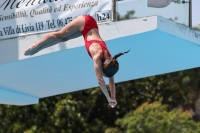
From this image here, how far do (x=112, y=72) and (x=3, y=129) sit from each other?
12.0 meters

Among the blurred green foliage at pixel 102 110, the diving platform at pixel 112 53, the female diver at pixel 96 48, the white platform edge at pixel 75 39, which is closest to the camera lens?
the female diver at pixel 96 48

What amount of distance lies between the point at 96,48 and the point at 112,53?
333 cm

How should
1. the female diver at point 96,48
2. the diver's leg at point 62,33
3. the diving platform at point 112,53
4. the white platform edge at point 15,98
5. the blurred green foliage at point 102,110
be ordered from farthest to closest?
1. the blurred green foliage at point 102,110
2. the white platform edge at point 15,98
3. the diving platform at point 112,53
4. the diver's leg at point 62,33
5. the female diver at point 96,48

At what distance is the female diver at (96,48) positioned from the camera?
279 inches

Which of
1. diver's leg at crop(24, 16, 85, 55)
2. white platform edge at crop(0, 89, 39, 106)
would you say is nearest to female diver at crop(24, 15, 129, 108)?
diver's leg at crop(24, 16, 85, 55)

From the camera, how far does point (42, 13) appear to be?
35.0 feet

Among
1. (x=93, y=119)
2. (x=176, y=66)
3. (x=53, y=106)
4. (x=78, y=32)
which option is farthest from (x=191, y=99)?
(x=78, y=32)

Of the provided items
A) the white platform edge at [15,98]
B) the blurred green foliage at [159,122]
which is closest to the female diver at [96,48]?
the white platform edge at [15,98]

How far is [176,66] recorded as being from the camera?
12008mm

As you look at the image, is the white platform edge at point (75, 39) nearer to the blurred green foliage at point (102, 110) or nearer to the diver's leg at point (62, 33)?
the diver's leg at point (62, 33)

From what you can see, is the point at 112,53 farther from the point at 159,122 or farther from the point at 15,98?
the point at 159,122

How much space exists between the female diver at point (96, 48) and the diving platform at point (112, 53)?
1.13 m

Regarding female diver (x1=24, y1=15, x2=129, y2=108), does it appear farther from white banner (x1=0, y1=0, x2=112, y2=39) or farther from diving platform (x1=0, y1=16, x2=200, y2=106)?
white banner (x1=0, y1=0, x2=112, y2=39)

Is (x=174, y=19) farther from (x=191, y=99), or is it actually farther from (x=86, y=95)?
(x=191, y=99)
